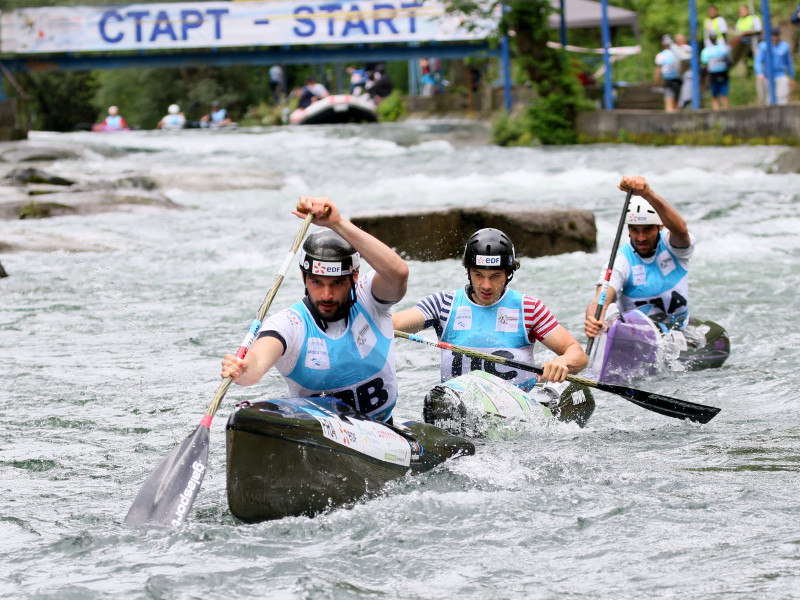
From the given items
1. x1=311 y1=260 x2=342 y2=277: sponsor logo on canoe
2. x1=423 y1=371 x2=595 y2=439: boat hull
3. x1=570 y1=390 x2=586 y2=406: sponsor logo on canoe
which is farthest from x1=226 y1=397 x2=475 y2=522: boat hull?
x1=570 y1=390 x2=586 y2=406: sponsor logo on canoe

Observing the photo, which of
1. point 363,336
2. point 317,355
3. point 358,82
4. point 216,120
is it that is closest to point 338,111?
point 358,82

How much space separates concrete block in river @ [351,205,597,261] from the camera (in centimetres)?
1273

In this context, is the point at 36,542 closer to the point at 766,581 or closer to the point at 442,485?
the point at 442,485

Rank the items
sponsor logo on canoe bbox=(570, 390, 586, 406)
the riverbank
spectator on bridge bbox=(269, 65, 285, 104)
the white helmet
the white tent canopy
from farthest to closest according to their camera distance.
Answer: spectator on bridge bbox=(269, 65, 285, 104) → the white tent canopy → the riverbank → the white helmet → sponsor logo on canoe bbox=(570, 390, 586, 406)

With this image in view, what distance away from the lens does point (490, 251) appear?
20.7ft

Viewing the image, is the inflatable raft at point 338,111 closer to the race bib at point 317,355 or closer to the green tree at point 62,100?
the green tree at point 62,100

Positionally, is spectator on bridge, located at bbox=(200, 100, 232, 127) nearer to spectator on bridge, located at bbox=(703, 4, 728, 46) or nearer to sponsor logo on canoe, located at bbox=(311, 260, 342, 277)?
spectator on bridge, located at bbox=(703, 4, 728, 46)

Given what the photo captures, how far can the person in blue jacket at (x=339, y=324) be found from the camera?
16.4 ft

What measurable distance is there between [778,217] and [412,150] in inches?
509

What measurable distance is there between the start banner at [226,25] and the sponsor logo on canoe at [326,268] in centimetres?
2996

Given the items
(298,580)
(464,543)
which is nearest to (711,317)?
(464,543)

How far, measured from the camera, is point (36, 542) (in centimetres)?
498

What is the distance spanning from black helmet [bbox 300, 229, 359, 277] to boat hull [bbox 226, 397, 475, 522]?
22.7 inches

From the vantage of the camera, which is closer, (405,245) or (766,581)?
(766,581)
